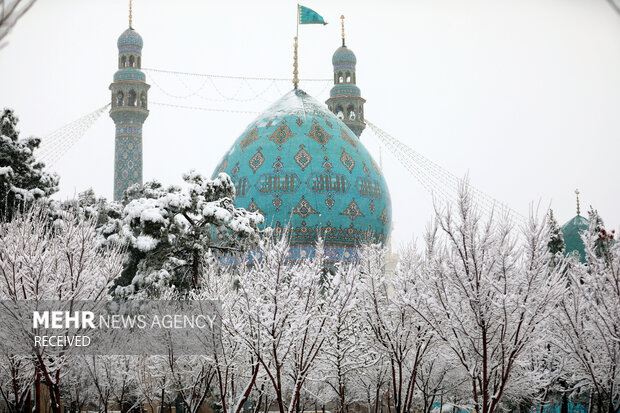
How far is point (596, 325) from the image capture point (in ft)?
54.1

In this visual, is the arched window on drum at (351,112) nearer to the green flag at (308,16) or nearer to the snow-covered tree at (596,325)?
the green flag at (308,16)

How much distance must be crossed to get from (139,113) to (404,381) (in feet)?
88.2

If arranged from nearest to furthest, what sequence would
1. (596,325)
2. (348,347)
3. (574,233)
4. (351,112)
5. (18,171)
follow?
(596,325)
(348,347)
(18,171)
(574,233)
(351,112)

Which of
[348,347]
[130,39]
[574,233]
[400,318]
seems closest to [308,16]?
[130,39]

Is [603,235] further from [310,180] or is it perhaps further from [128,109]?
[128,109]

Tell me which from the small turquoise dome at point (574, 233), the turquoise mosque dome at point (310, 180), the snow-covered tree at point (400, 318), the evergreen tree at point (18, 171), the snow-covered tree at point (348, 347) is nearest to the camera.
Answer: the snow-covered tree at point (400, 318)

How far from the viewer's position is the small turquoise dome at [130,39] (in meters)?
43.6

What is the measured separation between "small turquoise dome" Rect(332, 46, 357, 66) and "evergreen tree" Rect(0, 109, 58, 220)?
23.9m

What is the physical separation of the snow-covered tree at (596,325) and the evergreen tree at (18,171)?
17666 mm

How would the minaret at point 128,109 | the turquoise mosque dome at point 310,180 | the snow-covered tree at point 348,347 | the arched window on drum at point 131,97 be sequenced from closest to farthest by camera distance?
1. the snow-covered tree at point 348,347
2. the turquoise mosque dome at point 310,180
3. the minaret at point 128,109
4. the arched window on drum at point 131,97

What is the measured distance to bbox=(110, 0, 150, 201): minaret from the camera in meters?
41.0

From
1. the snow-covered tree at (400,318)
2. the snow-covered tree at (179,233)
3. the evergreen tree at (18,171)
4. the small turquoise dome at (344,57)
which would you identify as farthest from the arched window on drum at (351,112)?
the snow-covered tree at (400,318)

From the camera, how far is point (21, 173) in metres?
26.3

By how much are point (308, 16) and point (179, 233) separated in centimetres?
2527
